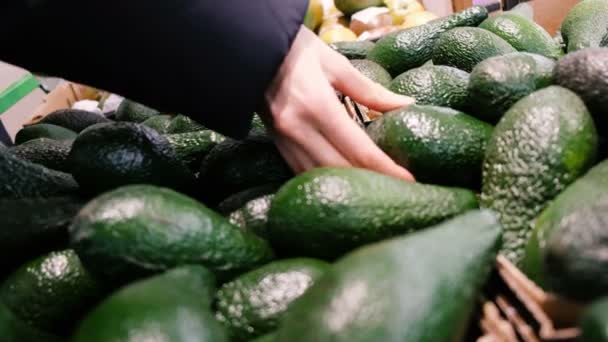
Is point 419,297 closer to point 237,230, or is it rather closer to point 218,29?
point 237,230

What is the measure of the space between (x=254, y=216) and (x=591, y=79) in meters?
0.58

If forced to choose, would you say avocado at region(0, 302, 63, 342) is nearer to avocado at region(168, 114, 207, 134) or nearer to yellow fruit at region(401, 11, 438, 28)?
avocado at region(168, 114, 207, 134)

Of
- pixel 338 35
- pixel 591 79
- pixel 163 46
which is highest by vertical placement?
pixel 163 46

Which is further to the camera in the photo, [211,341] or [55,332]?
[55,332]

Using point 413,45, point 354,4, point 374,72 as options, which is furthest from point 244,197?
point 354,4

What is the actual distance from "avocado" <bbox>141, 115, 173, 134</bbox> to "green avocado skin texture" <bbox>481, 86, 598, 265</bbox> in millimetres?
897

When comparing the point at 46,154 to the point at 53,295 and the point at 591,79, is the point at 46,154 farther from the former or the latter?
the point at 591,79

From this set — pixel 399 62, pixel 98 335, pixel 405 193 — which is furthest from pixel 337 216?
pixel 399 62

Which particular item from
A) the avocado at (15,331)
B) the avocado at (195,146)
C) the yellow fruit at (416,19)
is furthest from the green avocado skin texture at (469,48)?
the yellow fruit at (416,19)

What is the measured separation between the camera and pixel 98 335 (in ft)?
1.96

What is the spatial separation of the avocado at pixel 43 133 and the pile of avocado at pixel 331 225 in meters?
0.61

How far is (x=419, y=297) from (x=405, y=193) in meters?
0.28

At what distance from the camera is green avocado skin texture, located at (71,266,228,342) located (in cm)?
59

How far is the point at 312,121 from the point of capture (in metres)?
0.97
